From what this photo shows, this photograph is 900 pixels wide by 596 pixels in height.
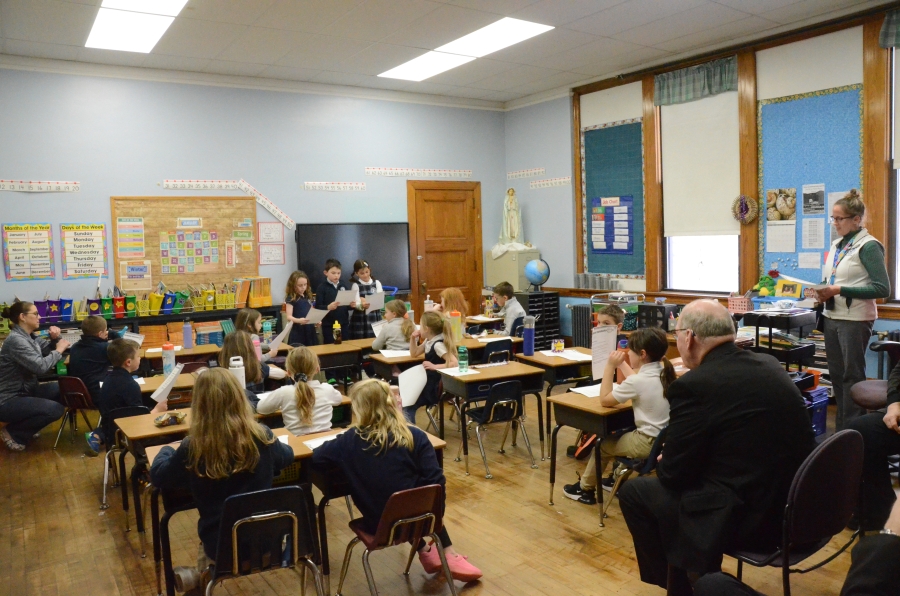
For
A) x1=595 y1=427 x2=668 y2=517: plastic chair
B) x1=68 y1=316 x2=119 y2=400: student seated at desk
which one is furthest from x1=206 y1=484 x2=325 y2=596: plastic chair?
x1=68 y1=316 x2=119 y2=400: student seated at desk

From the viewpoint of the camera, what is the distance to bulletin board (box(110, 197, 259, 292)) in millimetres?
7570

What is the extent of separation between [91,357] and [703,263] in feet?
20.4

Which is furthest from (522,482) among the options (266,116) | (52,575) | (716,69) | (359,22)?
(266,116)

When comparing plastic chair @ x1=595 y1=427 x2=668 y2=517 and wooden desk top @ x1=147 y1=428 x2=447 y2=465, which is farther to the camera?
plastic chair @ x1=595 y1=427 x2=668 y2=517

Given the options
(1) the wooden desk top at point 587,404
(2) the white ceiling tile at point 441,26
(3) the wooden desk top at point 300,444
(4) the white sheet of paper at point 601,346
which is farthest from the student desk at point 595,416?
(2) the white ceiling tile at point 441,26

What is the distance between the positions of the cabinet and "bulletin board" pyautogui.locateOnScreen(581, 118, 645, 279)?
0.64 metres

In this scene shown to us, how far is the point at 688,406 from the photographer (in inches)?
103

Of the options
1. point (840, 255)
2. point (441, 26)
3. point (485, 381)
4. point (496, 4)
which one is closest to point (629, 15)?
point (496, 4)

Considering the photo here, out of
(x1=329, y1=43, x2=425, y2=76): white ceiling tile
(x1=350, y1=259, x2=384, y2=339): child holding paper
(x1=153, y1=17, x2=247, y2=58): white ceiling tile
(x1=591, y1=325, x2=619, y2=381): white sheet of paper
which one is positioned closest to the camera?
(x1=591, y1=325, x2=619, y2=381): white sheet of paper

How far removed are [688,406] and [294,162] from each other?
22.5 feet

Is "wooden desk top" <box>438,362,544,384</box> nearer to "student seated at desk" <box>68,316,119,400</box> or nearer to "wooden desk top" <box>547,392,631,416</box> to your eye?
"wooden desk top" <box>547,392,631,416</box>

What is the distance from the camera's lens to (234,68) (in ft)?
25.5

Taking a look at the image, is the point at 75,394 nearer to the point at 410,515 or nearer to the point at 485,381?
the point at 485,381

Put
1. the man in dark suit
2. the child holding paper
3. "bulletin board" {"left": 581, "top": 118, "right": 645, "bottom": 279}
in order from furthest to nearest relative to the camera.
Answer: "bulletin board" {"left": 581, "top": 118, "right": 645, "bottom": 279}, the child holding paper, the man in dark suit
